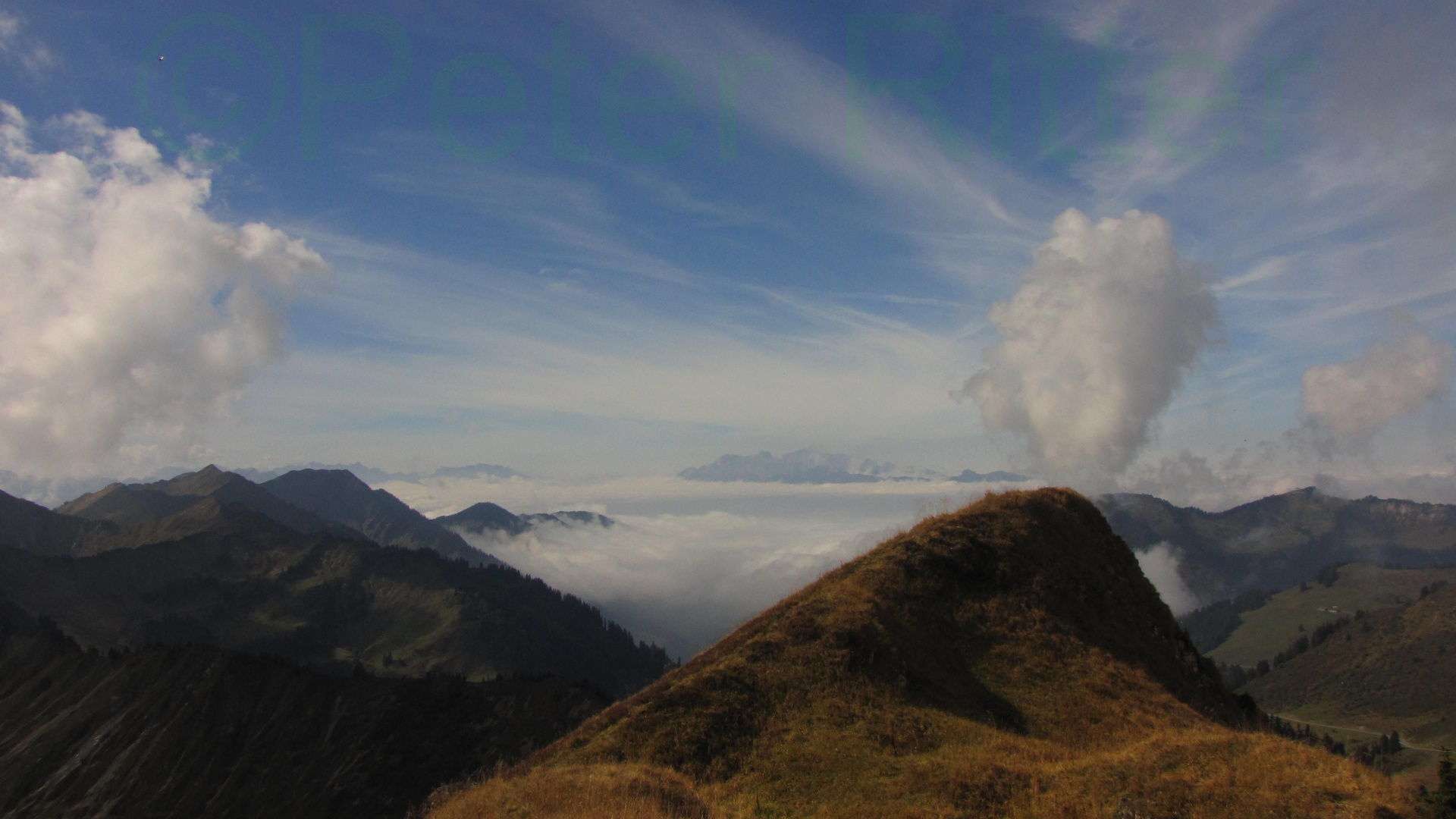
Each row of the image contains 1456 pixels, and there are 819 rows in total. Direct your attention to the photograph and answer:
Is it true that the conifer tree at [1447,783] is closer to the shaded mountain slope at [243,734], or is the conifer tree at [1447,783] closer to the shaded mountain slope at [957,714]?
the shaded mountain slope at [957,714]

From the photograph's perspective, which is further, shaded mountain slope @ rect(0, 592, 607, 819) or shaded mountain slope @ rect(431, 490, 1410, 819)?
shaded mountain slope @ rect(0, 592, 607, 819)

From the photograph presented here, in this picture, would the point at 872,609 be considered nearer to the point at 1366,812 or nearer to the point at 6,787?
the point at 1366,812

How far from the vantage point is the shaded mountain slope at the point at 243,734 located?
128 meters

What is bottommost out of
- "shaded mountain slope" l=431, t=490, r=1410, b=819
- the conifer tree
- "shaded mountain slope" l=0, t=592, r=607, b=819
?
"shaded mountain slope" l=0, t=592, r=607, b=819

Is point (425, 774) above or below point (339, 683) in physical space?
below

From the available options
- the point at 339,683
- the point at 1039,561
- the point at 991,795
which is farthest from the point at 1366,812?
the point at 339,683

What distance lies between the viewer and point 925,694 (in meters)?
29.7

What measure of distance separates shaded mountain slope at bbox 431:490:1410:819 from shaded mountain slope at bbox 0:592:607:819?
110 metres

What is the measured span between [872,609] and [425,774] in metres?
130

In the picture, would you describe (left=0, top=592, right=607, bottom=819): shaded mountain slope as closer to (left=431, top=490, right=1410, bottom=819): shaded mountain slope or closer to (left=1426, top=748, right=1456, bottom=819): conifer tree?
(left=431, top=490, right=1410, bottom=819): shaded mountain slope

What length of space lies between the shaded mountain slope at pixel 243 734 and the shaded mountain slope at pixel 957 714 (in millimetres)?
109718

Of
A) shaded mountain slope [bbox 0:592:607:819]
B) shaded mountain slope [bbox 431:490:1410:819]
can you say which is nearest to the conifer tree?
shaded mountain slope [bbox 431:490:1410:819]

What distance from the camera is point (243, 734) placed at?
14212 centimetres

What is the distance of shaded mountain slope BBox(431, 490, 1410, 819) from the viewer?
65.2 feet
